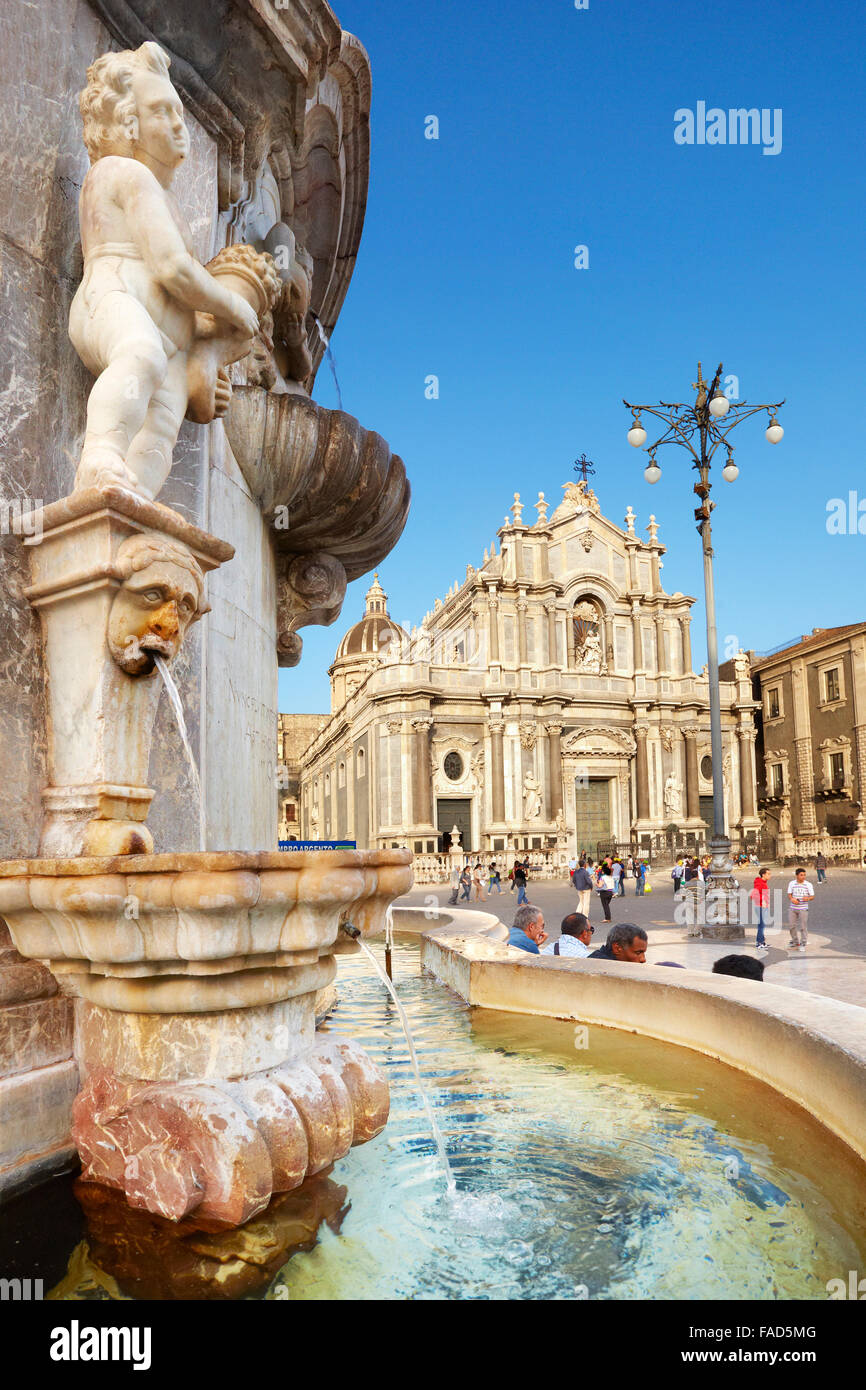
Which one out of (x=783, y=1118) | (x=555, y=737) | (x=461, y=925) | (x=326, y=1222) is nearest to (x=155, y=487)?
(x=326, y=1222)

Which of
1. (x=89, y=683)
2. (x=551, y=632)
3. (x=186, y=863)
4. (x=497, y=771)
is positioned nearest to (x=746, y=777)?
(x=551, y=632)

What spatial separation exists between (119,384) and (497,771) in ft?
119

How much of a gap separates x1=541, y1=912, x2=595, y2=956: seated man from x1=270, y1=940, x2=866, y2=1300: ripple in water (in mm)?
2147

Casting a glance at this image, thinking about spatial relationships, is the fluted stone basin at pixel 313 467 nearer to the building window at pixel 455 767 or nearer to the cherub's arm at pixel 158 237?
Result: the cherub's arm at pixel 158 237

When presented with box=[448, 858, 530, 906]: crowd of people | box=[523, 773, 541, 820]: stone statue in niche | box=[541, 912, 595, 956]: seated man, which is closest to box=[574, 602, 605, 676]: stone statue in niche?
box=[523, 773, 541, 820]: stone statue in niche

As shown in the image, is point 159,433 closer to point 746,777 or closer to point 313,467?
point 313,467

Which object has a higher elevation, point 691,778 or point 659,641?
point 659,641

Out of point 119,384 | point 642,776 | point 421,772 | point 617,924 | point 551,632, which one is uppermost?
point 551,632

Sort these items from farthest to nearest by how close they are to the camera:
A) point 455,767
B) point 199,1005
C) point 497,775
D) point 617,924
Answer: point 455,767, point 497,775, point 617,924, point 199,1005

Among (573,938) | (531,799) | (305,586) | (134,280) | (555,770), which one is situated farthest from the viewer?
(555,770)

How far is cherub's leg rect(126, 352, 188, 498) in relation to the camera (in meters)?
2.98

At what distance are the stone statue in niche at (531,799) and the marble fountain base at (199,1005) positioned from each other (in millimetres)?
35985

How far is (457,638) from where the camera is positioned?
4525cm

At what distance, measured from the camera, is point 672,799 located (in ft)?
137
